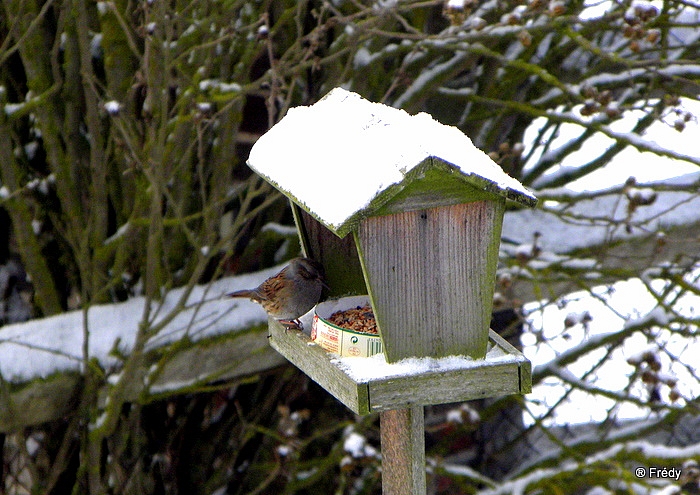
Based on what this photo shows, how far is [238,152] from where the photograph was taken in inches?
148

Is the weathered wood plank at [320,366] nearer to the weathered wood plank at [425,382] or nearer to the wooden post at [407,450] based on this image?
the weathered wood plank at [425,382]

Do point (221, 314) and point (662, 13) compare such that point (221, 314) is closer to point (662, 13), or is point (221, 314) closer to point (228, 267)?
point (228, 267)

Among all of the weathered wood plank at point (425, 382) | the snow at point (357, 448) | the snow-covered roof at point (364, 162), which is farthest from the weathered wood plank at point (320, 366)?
the snow at point (357, 448)

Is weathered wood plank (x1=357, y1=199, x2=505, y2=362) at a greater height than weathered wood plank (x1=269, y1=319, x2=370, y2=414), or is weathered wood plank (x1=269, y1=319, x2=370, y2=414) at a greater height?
weathered wood plank (x1=357, y1=199, x2=505, y2=362)

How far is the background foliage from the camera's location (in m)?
2.91

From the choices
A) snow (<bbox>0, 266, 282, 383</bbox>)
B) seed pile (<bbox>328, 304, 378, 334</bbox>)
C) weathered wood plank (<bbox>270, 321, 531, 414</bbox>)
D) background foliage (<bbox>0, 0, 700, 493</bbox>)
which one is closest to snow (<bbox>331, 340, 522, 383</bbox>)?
weathered wood plank (<bbox>270, 321, 531, 414</bbox>)

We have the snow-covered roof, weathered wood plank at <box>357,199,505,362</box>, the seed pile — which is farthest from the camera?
the seed pile

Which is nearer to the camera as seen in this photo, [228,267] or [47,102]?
[47,102]

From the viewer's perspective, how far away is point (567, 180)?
3.81 metres

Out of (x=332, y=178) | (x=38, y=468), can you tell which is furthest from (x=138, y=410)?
(x=332, y=178)

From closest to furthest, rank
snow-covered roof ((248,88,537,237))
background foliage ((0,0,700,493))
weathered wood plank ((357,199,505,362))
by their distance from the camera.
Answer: snow-covered roof ((248,88,537,237)) → weathered wood plank ((357,199,505,362)) → background foliage ((0,0,700,493))

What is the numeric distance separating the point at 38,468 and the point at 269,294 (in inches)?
77.2

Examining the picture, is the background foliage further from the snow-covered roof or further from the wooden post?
the wooden post

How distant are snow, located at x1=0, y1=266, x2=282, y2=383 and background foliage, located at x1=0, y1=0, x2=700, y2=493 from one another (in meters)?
0.09
